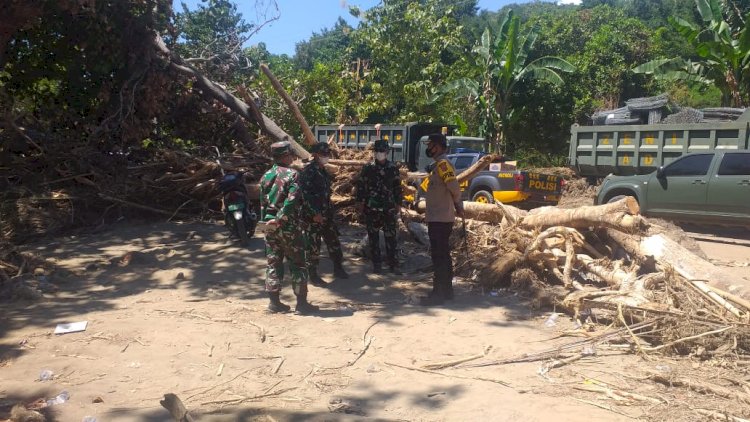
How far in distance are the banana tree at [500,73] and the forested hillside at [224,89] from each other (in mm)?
69

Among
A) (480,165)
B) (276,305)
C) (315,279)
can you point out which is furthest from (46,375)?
Result: (480,165)

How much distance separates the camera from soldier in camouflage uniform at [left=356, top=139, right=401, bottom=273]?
303 inches

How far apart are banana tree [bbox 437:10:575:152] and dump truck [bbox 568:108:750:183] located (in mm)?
5594

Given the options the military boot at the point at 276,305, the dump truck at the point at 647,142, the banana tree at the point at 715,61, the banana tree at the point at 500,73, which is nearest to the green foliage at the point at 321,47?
the banana tree at the point at 500,73

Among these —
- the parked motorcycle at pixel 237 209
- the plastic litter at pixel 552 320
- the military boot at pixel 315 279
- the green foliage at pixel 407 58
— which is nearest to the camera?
the plastic litter at pixel 552 320

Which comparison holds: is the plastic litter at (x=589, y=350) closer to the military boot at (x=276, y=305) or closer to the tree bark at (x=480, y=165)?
the military boot at (x=276, y=305)

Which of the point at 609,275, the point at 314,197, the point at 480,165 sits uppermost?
the point at 480,165

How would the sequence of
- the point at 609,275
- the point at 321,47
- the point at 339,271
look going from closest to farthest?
the point at 609,275
the point at 339,271
the point at 321,47

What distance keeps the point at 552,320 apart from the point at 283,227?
2.68m

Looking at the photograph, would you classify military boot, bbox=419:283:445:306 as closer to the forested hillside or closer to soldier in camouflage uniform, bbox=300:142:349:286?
soldier in camouflage uniform, bbox=300:142:349:286

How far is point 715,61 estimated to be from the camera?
19.2 m

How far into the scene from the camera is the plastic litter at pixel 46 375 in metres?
4.48

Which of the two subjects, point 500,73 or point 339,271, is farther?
point 500,73

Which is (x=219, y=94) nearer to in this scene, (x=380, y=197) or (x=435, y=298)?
(x=380, y=197)
